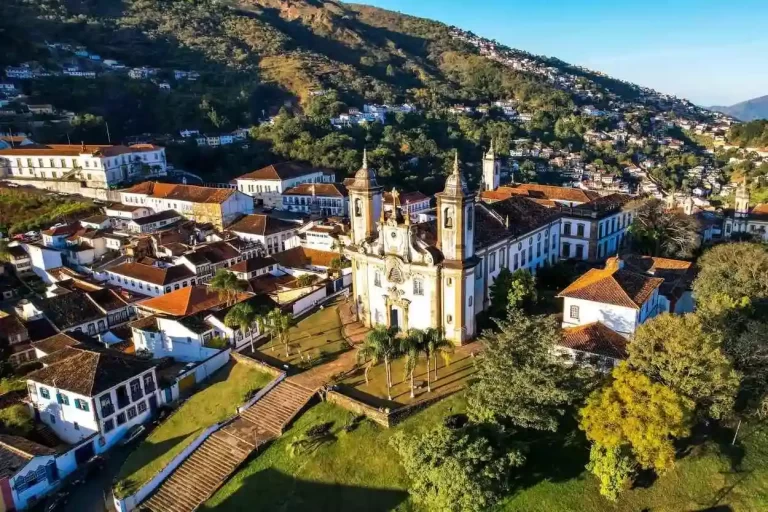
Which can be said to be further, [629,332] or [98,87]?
[98,87]

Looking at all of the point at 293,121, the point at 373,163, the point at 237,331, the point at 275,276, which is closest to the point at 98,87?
the point at 293,121

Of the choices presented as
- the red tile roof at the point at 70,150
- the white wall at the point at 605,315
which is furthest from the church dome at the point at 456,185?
the red tile roof at the point at 70,150

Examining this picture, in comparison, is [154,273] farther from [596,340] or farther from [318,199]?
[596,340]

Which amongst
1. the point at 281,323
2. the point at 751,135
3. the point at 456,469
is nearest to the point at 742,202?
the point at 281,323

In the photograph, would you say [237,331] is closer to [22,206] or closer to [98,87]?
[22,206]

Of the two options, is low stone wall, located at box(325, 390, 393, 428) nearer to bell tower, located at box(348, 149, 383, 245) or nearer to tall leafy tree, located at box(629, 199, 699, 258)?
bell tower, located at box(348, 149, 383, 245)

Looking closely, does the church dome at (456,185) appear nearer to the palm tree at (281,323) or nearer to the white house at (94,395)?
the palm tree at (281,323)
